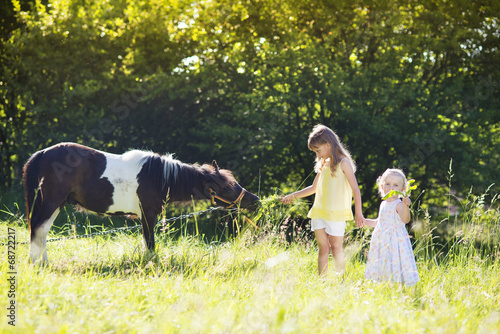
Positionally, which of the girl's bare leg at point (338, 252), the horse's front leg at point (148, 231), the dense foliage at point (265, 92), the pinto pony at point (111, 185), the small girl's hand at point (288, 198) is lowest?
the girl's bare leg at point (338, 252)

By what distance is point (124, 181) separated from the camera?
15.6 ft

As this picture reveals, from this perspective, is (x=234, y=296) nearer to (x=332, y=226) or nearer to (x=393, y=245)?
(x=332, y=226)

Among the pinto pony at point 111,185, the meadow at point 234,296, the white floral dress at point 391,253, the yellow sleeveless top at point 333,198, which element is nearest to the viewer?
the meadow at point 234,296

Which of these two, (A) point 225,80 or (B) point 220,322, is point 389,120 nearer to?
(A) point 225,80

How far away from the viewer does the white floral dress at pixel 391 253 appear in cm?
422

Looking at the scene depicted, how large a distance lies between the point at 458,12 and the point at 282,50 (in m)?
4.01

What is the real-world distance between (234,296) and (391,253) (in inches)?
64.0

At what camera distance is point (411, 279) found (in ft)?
13.8

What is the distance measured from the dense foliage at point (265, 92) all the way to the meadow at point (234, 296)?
15.3 feet

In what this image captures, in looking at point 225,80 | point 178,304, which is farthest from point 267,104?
point 178,304

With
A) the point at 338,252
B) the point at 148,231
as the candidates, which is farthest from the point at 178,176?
the point at 338,252

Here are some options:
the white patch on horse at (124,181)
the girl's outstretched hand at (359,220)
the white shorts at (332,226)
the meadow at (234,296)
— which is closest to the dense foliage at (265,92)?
the white patch on horse at (124,181)

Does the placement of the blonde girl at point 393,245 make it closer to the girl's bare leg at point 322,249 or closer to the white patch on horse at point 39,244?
the girl's bare leg at point 322,249

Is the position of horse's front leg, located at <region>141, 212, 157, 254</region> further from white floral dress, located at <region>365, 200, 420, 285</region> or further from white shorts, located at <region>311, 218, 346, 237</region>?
white floral dress, located at <region>365, 200, 420, 285</region>
